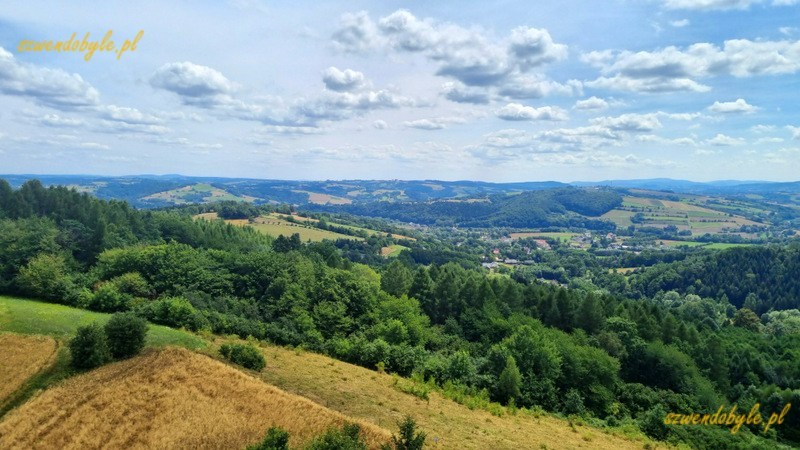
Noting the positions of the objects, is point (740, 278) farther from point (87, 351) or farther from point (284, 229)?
point (87, 351)

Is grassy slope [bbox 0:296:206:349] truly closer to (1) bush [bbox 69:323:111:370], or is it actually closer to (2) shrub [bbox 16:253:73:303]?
(1) bush [bbox 69:323:111:370]

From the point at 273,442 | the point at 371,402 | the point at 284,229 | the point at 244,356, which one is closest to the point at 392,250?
the point at 284,229

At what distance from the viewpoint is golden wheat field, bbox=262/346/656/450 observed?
29031 mm

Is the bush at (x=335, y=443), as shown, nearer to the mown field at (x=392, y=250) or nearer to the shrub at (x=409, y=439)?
the shrub at (x=409, y=439)

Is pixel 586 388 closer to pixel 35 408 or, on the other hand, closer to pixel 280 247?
pixel 35 408

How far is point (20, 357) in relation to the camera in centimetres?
3272

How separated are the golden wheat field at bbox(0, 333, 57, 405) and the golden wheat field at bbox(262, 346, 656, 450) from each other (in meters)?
15.1

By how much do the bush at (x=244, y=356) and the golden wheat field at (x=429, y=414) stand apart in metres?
1.04

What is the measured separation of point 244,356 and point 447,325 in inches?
1495

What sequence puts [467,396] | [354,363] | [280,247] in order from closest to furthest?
[467,396] → [354,363] → [280,247]

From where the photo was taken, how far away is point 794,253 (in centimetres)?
15012

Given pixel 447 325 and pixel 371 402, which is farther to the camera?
pixel 447 325

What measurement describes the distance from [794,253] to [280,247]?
16009 cm

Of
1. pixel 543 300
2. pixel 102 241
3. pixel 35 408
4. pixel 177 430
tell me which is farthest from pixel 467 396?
pixel 102 241
